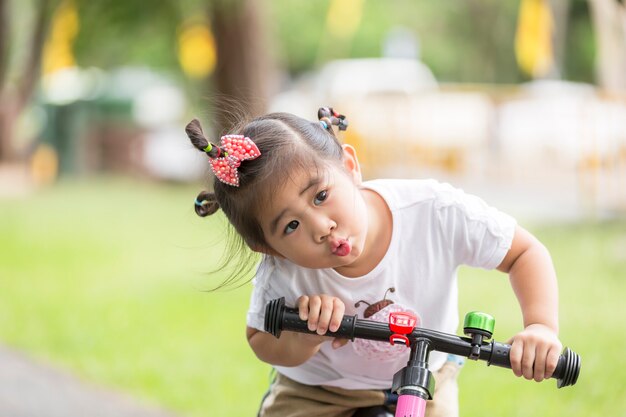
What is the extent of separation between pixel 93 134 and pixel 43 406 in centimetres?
1347

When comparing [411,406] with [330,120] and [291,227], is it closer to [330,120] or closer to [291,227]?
[291,227]

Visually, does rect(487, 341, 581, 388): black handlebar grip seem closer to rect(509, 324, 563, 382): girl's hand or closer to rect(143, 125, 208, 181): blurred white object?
rect(509, 324, 563, 382): girl's hand

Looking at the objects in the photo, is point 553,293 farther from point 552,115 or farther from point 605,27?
point 552,115

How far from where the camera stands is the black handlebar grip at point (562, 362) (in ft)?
6.03

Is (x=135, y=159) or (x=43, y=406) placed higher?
(x=135, y=159)

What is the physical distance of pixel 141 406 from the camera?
14.5ft

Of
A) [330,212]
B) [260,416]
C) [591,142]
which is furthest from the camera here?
[591,142]

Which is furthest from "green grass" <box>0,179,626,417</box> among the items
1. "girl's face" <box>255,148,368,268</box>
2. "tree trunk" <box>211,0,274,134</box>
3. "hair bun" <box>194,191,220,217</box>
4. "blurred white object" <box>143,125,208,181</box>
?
"blurred white object" <box>143,125,208,181</box>

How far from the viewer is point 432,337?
1893 mm

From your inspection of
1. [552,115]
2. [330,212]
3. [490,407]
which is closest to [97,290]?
[490,407]

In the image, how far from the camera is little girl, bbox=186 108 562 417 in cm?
207

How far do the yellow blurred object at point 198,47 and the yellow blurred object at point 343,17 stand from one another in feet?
15.5

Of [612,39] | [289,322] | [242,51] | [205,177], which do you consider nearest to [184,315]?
[205,177]

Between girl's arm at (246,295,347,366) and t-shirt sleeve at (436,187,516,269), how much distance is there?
0.37 meters
